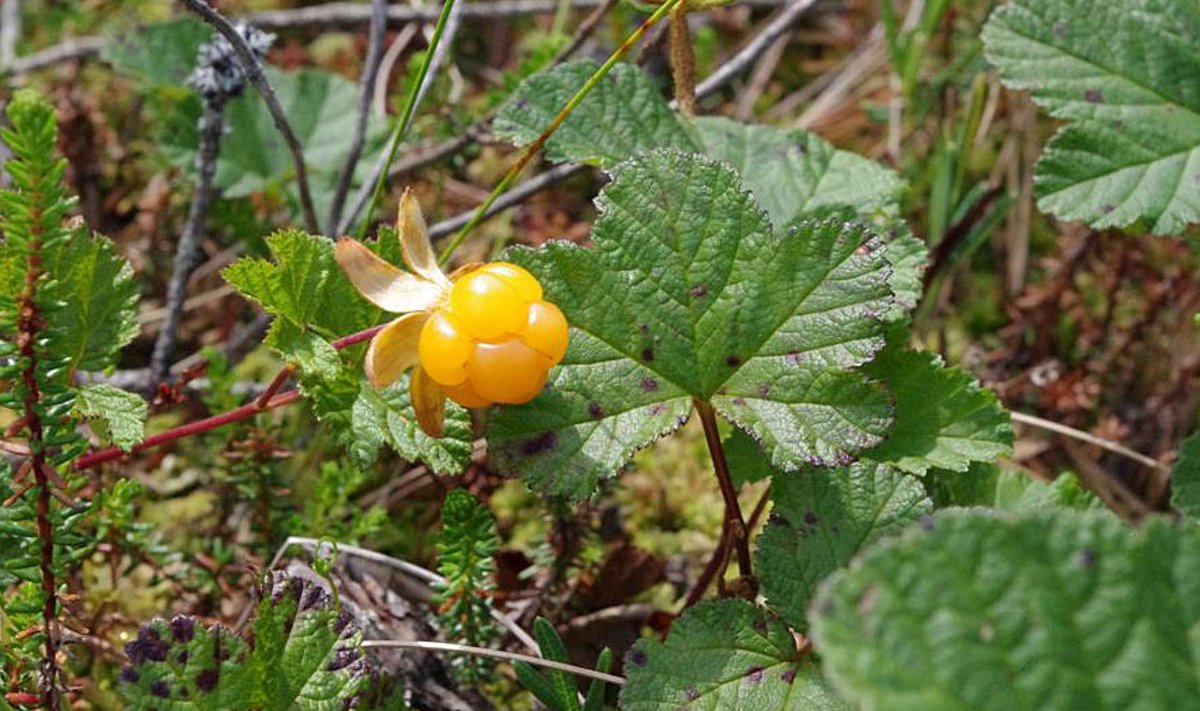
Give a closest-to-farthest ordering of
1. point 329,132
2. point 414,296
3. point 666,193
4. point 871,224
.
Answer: point 414,296 < point 666,193 < point 871,224 < point 329,132

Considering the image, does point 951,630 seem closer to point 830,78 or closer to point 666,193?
point 666,193

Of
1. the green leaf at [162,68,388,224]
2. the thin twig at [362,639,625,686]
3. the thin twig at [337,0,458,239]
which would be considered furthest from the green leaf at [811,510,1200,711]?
the green leaf at [162,68,388,224]

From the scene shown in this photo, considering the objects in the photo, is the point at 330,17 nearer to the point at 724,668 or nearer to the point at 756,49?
the point at 756,49

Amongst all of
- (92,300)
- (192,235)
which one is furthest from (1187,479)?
(192,235)

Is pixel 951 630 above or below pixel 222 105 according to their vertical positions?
below

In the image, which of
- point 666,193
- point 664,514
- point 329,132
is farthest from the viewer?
point 329,132

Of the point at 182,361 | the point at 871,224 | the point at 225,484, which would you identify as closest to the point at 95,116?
the point at 182,361


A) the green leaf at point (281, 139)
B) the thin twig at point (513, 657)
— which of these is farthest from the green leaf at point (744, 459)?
the green leaf at point (281, 139)
